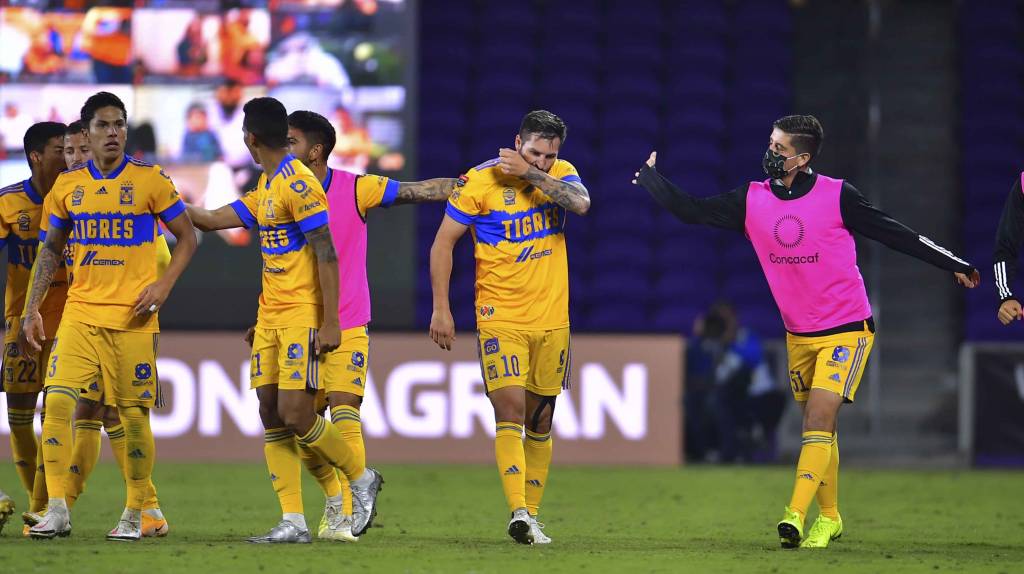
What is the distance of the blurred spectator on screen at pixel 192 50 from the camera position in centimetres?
1327

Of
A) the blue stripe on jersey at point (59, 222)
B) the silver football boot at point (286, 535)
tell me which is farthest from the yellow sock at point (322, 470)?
the blue stripe on jersey at point (59, 222)

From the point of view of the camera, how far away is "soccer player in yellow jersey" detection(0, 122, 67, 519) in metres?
7.93

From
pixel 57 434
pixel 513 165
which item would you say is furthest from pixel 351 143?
pixel 57 434

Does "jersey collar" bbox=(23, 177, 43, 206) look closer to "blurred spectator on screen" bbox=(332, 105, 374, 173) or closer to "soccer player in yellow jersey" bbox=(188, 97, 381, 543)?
"soccer player in yellow jersey" bbox=(188, 97, 381, 543)

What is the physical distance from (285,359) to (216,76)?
683cm

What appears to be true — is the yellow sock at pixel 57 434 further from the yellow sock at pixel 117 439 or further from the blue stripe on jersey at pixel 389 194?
the blue stripe on jersey at pixel 389 194

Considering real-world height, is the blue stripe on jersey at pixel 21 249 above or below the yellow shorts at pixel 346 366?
above

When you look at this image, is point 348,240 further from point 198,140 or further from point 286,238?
point 198,140

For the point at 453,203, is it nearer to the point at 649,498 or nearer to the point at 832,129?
the point at 649,498

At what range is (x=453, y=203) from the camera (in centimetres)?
757

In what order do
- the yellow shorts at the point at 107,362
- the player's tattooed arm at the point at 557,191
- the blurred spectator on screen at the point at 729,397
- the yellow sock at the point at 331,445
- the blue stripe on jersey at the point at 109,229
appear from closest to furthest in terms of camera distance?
the yellow sock at the point at 331,445 → the yellow shorts at the point at 107,362 → the blue stripe on jersey at the point at 109,229 → the player's tattooed arm at the point at 557,191 → the blurred spectator on screen at the point at 729,397

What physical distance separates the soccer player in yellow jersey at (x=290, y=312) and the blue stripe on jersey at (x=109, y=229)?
615mm

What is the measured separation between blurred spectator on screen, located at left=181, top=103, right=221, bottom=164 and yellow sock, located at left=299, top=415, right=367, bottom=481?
246 inches

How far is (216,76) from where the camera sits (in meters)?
13.3
